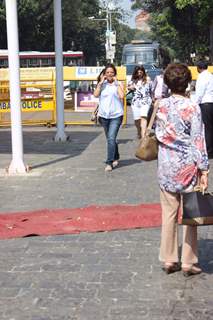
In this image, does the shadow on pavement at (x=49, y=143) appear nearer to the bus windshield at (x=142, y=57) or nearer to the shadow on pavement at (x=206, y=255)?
the shadow on pavement at (x=206, y=255)

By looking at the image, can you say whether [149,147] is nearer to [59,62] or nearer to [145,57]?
[59,62]

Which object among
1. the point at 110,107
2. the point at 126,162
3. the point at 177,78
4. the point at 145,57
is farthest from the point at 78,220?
the point at 145,57

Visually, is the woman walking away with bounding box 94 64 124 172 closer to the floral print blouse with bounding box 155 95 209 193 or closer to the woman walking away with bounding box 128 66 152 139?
the woman walking away with bounding box 128 66 152 139

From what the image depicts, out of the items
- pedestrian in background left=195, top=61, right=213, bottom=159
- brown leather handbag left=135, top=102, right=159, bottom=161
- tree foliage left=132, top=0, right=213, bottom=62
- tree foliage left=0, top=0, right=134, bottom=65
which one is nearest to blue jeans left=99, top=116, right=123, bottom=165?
pedestrian in background left=195, top=61, right=213, bottom=159

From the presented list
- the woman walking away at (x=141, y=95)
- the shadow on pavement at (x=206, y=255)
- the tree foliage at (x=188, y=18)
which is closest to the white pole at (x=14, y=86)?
the woman walking away at (x=141, y=95)

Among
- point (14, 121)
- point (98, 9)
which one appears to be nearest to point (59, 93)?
point (14, 121)

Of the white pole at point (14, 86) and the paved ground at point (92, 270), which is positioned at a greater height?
the white pole at point (14, 86)

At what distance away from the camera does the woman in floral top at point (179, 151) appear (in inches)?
191

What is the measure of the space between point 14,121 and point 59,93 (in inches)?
153

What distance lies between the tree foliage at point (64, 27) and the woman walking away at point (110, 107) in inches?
1117

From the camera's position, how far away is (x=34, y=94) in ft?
57.5

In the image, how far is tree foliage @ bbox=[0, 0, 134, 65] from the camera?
169 feet

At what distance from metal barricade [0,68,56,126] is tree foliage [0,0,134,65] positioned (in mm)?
20593

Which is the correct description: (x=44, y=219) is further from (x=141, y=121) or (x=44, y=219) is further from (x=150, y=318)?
(x=141, y=121)
